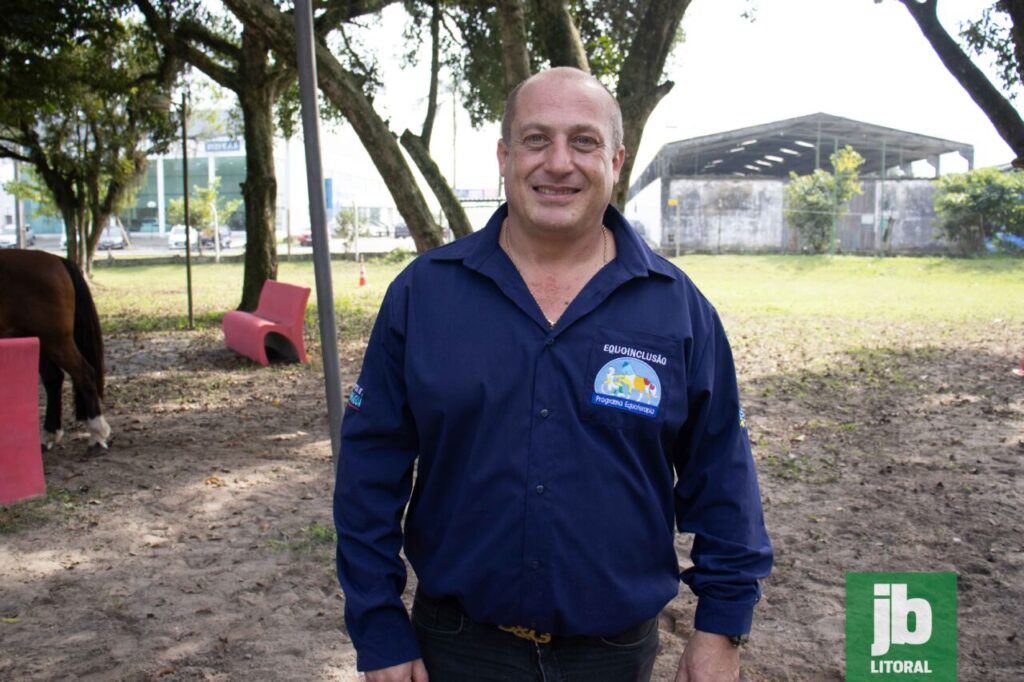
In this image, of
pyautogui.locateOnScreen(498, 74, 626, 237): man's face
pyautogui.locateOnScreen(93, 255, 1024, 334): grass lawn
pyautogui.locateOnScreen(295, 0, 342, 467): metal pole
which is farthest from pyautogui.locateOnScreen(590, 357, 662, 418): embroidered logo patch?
pyautogui.locateOnScreen(93, 255, 1024, 334): grass lawn

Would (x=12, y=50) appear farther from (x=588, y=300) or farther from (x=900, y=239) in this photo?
(x=900, y=239)

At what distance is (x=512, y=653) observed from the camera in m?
1.82

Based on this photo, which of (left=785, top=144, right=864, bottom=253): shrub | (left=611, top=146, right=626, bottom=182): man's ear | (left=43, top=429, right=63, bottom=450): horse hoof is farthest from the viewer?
(left=785, top=144, right=864, bottom=253): shrub

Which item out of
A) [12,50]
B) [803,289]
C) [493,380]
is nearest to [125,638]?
[493,380]

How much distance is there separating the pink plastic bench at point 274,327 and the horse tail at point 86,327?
340cm

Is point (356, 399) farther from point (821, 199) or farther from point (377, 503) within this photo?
point (821, 199)

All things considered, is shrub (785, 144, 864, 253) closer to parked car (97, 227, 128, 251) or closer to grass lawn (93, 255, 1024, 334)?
grass lawn (93, 255, 1024, 334)

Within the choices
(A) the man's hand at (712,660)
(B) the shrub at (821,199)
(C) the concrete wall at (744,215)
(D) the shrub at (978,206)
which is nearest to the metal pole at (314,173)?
(A) the man's hand at (712,660)

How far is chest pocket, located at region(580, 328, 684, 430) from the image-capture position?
69.7 inches

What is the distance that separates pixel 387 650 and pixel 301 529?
3498mm

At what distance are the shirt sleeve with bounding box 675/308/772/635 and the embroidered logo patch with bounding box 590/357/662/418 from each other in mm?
137

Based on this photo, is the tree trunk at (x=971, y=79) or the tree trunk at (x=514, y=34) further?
the tree trunk at (x=971, y=79)

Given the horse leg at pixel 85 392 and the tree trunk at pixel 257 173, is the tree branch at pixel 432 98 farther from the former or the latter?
the tree trunk at pixel 257 173

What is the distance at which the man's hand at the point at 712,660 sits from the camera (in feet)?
6.04
